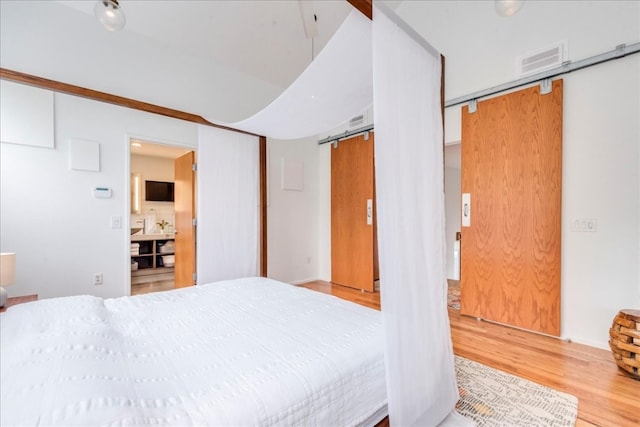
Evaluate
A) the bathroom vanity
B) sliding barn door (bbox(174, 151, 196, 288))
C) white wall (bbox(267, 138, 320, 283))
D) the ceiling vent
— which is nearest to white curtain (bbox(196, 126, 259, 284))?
sliding barn door (bbox(174, 151, 196, 288))

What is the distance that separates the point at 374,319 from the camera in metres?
1.58

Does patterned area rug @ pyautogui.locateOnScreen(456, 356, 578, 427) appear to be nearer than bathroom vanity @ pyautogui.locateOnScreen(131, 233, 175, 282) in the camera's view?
Yes

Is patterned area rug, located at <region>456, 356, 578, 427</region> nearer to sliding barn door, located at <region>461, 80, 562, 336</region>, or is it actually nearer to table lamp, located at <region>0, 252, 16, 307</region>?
sliding barn door, located at <region>461, 80, 562, 336</region>

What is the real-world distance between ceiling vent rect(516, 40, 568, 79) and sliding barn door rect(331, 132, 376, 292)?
1.92 m

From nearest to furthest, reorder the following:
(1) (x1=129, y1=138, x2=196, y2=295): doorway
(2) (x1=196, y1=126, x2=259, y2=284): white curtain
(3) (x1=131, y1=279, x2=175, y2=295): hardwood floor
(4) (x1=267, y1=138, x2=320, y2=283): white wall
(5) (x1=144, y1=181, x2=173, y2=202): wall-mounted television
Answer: (2) (x1=196, y1=126, x2=259, y2=284): white curtain
(1) (x1=129, y1=138, x2=196, y2=295): doorway
(3) (x1=131, y1=279, x2=175, y2=295): hardwood floor
(4) (x1=267, y1=138, x2=320, y2=283): white wall
(5) (x1=144, y1=181, x2=173, y2=202): wall-mounted television

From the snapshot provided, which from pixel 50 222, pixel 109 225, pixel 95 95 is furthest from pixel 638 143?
pixel 50 222

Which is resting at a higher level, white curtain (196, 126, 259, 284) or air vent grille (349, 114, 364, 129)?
air vent grille (349, 114, 364, 129)

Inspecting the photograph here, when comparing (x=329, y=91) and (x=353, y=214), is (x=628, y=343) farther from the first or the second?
(x=353, y=214)

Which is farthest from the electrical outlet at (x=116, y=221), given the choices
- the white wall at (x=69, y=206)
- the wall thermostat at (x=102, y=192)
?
the wall thermostat at (x=102, y=192)

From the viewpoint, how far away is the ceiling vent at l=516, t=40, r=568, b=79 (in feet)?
8.63

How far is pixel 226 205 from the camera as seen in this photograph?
9.55 feet

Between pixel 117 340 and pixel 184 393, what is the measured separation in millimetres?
580

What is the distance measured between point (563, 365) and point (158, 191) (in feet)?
22.8

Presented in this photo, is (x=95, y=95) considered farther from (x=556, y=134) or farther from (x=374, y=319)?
(x=556, y=134)
